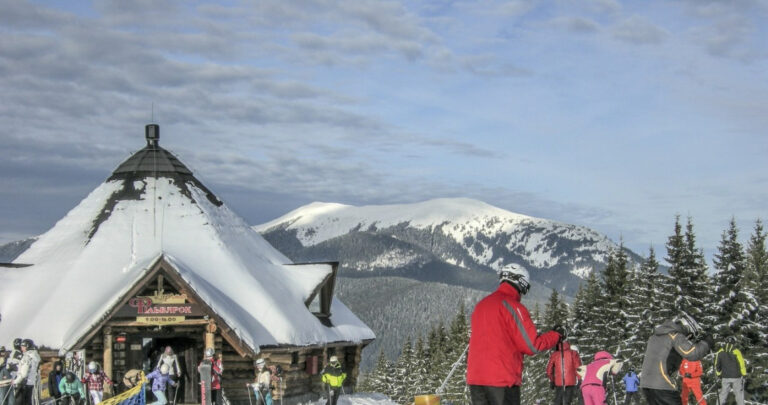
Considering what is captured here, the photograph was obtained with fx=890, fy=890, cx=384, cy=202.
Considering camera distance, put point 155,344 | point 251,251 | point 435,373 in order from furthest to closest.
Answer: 1. point 435,373
2. point 251,251
3. point 155,344

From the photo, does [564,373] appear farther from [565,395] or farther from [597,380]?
[597,380]

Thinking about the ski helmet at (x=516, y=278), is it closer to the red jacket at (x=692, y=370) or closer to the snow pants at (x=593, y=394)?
the snow pants at (x=593, y=394)

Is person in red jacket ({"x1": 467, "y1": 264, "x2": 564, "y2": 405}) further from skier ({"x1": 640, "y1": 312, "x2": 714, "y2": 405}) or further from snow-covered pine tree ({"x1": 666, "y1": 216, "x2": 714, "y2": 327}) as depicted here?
snow-covered pine tree ({"x1": 666, "y1": 216, "x2": 714, "y2": 327})

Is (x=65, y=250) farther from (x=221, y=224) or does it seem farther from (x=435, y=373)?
(x=435, y=373)

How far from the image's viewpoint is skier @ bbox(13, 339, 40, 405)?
18453mm

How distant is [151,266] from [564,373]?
1349 cm

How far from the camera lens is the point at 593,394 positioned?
13.5 metres

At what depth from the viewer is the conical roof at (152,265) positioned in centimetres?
2620

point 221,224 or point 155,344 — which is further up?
point 221,224

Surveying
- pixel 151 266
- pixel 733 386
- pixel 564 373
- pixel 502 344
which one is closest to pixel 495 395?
pixel 502 344

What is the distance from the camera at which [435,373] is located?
6512 cm

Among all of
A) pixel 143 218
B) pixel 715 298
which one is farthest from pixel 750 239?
pixel 143 218

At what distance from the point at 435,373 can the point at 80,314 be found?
137 feet

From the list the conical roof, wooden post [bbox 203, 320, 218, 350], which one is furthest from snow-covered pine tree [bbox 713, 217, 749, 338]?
wooden post [bbox 203, 320, 218, 350]
